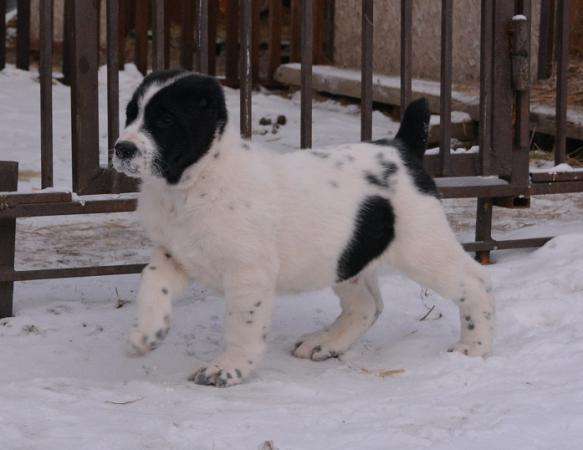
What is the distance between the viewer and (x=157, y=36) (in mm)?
5188

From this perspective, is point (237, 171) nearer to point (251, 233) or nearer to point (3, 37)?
point (251, 233)

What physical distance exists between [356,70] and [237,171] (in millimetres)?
7052

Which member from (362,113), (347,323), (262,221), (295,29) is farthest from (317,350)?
(295,29)

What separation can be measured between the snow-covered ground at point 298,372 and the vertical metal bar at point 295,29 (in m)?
5.21

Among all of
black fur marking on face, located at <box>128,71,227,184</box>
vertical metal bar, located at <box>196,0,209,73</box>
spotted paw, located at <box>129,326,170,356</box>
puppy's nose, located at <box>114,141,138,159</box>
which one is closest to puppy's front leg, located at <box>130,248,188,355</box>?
spotted paw, located at <box>129,326,170,356</box>

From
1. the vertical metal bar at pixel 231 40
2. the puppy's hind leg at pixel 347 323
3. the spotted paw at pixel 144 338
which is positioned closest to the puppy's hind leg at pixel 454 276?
the puppy's hind leg at pixel 347 323

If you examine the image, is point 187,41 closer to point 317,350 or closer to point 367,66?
point 367,66

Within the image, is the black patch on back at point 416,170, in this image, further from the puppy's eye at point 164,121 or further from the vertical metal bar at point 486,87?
the vertical metal bar at point 486,87

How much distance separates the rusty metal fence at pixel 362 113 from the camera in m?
4.96

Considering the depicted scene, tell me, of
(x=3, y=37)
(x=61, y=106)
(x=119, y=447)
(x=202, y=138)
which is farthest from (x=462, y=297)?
(x=3, y=37)

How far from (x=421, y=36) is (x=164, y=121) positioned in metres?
6.64

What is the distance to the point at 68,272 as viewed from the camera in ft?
16.5

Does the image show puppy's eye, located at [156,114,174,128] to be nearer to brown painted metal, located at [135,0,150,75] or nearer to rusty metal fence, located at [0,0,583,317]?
rusty metal fence, located at [0,0,583,317]

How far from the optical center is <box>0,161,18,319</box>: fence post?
4.92m
